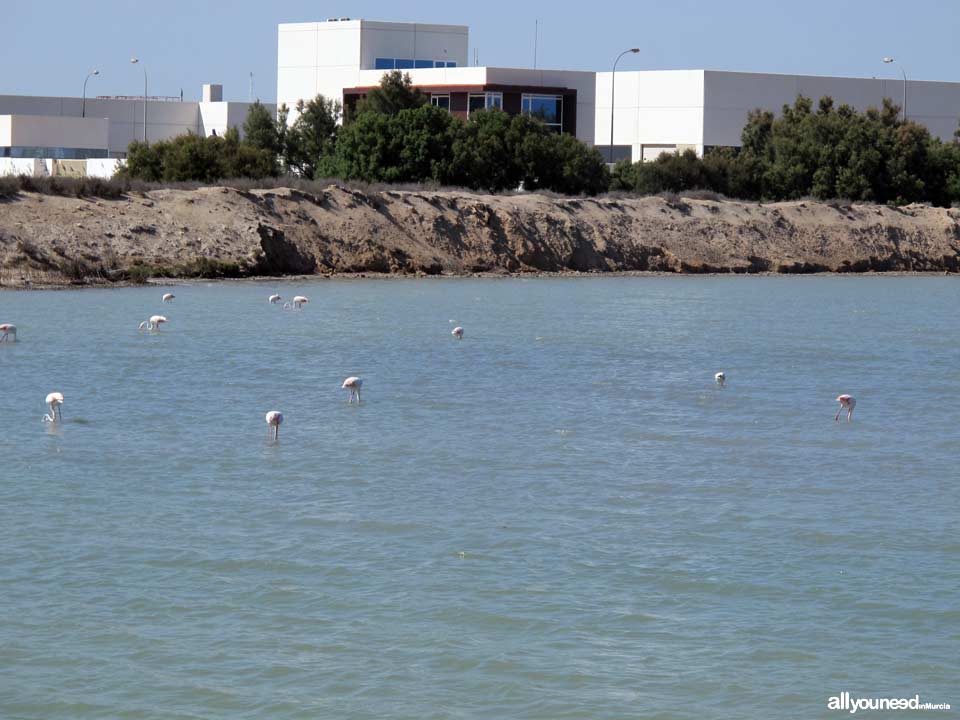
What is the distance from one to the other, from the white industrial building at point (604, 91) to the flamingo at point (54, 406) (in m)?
75.4

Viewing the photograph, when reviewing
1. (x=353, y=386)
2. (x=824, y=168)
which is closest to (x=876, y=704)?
(x=353, y=386)

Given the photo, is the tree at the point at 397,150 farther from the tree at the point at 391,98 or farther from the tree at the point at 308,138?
the tree at the point at 308,138

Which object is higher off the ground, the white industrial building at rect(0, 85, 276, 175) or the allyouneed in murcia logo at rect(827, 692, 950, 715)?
the white industrial building at rect(0, 85, 276, 175)

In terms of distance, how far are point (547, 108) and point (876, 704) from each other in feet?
289

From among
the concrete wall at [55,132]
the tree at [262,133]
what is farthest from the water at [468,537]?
the concrete wall at [55,132]

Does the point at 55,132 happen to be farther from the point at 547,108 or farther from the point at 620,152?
the point at 620,152

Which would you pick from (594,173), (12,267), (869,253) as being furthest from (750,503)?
(594,173)

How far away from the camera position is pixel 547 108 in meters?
95.4

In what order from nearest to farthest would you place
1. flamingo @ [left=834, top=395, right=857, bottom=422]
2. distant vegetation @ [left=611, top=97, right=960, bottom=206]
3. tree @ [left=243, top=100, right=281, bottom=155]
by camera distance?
flamingo @ [left=834, top=395, right=857, bottom=422] → distant vegetation @ [left=611, top=97, right=960, bottom=206] → tree @ [left=243, top=100, right=281, bottom=155]

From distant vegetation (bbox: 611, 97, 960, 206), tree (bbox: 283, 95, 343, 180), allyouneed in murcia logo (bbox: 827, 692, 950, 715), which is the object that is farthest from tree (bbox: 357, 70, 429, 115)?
allyouneed in murcia logo (bbox: 827, 692, 950, 715)

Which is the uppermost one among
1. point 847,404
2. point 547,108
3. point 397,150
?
point 547,108

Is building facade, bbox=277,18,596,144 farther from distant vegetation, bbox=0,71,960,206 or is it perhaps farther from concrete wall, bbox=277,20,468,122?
distant vegetation, bbox=0,71,960,206

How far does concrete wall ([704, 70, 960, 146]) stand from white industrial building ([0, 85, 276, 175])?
34889 millimetres

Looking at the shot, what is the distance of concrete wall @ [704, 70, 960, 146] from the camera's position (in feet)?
303
